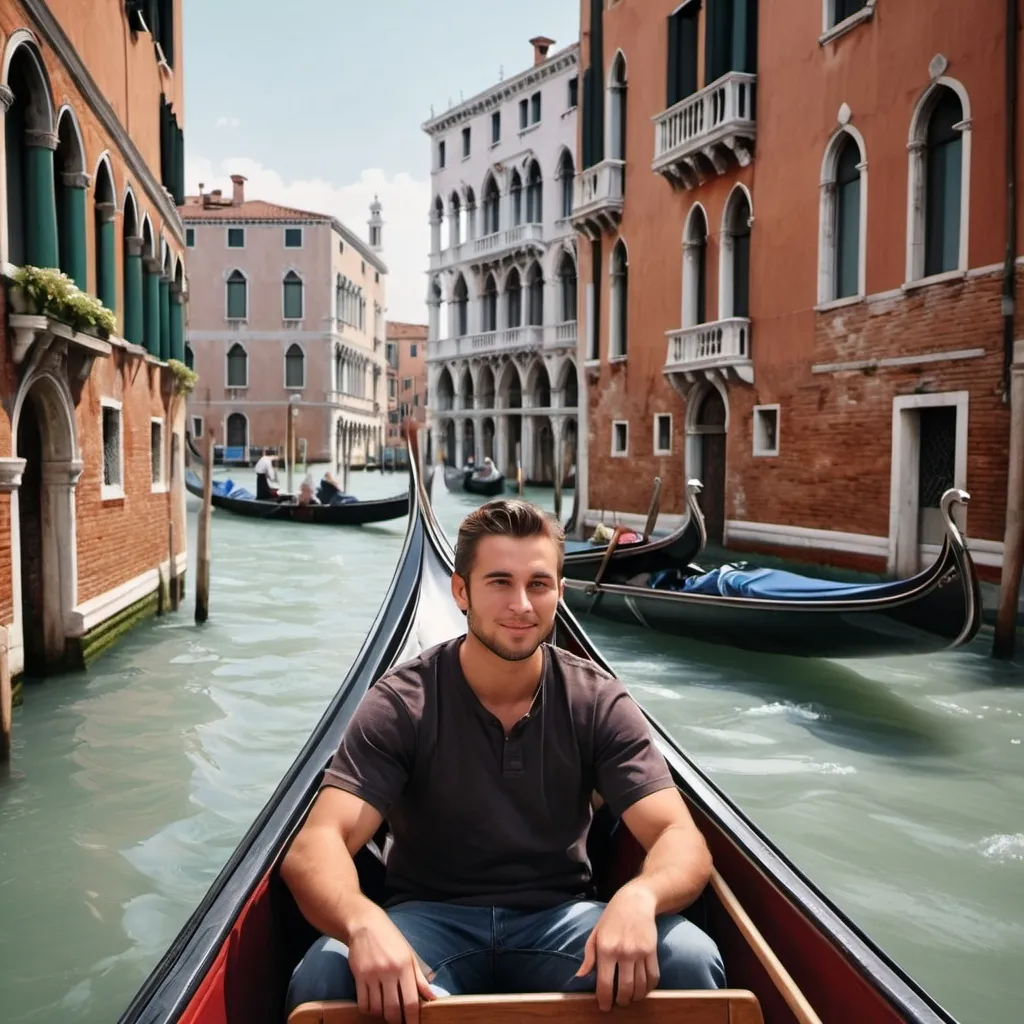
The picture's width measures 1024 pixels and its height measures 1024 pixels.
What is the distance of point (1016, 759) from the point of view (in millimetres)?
3291

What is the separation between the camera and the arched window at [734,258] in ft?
25.7

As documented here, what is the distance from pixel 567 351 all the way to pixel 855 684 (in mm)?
13747

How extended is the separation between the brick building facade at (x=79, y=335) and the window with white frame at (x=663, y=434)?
176 inches

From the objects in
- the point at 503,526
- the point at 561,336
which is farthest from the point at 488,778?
the point at 561,336

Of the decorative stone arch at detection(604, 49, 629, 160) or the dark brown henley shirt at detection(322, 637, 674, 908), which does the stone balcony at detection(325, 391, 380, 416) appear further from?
the dark brown henley shirt at detection(322, 637, 674, 908)

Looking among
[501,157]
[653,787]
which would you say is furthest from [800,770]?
[501,157]

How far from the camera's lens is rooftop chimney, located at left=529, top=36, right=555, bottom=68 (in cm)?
1894

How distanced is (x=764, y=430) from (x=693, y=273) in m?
1.64

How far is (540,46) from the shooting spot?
19.1m

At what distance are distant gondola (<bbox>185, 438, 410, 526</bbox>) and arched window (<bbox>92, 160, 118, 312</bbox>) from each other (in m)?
6.47

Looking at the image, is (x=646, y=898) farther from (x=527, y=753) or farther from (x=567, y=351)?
(x=567, y=351)

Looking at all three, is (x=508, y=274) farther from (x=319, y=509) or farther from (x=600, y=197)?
(x=600, y=197)

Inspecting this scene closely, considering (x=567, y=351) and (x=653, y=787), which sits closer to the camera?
(x=653, y=787)

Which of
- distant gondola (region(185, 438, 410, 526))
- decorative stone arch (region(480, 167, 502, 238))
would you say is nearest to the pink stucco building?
decorative stone arch (region(480, 167, 502, 238))
